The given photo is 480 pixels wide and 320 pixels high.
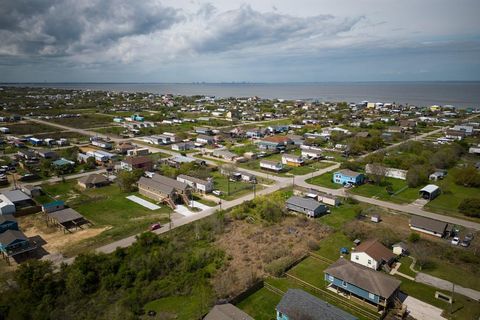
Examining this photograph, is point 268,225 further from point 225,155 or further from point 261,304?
point 225,155

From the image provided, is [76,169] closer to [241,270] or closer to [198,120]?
[241,270]

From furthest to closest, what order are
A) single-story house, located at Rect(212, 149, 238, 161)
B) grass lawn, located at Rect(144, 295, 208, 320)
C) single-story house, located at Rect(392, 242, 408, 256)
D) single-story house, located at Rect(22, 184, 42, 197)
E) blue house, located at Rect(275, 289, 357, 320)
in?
single-story house, located at Rect(212, 149, 238, 161)
single-story house, located at Rect(22, 184, 42, 197)
single-story house, located at Rect(392, 242, 408, 256)
grass lawn, located at Rect(144, 295, 208, 320)
blue house, located at Rect(275, 289, 357, 320)

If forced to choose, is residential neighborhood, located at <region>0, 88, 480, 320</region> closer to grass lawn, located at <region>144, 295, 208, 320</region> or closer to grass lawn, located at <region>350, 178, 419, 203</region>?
grass lawn, located at <region>144, 295, 208, 320</region>

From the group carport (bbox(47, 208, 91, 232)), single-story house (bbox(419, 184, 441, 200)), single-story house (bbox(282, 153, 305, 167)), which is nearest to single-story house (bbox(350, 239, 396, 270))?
single-story house (bbox(419, 184, 441, 200))

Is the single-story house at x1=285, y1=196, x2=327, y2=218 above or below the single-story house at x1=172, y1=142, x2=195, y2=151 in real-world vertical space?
below

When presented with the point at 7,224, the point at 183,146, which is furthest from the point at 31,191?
the point at 183,146
